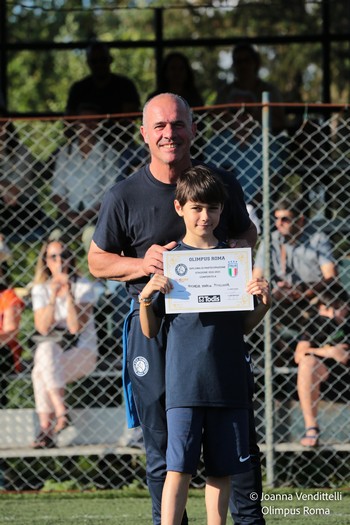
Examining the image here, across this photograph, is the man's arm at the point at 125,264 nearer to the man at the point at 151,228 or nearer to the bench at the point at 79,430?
the man at the point at 151,228

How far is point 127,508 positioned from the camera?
21.1 ft

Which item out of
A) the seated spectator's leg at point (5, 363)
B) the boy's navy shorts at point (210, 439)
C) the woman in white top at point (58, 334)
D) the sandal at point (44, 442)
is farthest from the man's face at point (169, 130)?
the seated spectator's leg at point (5, 363)

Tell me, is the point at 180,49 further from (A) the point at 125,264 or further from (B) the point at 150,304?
(B) the point at 150,304

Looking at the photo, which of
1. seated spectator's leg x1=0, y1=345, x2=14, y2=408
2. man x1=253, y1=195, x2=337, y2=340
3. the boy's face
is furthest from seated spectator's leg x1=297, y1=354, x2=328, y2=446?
the boy's face

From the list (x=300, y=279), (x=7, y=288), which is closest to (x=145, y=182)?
(x=300, y=279)

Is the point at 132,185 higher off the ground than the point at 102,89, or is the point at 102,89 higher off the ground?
the point at 102,89

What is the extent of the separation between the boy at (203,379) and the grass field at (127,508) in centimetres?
185

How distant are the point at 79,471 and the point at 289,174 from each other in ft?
8.67

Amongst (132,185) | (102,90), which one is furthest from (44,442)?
(102,90)

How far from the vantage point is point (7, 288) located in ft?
25.2

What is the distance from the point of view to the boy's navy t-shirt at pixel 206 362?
161 inches

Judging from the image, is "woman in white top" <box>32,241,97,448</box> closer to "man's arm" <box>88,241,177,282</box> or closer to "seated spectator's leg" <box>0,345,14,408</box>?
"seated spectator's leg" <box>0,345,14,408</box>

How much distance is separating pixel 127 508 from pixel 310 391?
1.48 meters

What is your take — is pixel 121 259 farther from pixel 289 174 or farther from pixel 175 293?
pixel 289 174
